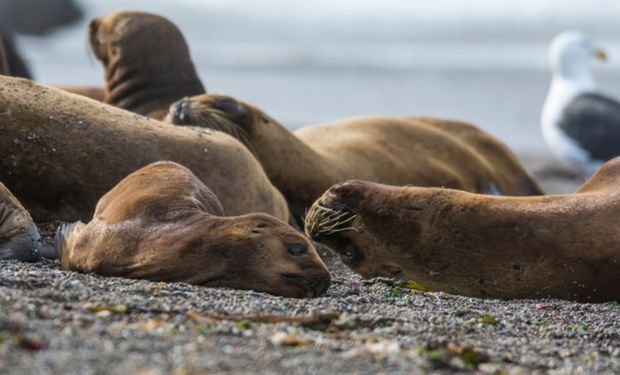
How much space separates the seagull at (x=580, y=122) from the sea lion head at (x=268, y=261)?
7531mm

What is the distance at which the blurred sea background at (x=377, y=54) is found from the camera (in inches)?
716

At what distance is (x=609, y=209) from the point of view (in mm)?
5562

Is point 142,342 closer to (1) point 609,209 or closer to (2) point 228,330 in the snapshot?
(2) point 228,330

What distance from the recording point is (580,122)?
12.5 m

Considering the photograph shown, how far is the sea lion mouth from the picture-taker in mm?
4969

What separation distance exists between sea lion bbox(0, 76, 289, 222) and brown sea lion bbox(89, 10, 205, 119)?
2.26 m

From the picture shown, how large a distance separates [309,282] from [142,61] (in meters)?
4.34

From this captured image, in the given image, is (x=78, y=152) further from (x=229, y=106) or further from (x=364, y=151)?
(x=364, y=151)

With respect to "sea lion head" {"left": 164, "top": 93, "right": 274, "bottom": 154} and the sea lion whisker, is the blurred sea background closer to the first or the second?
"sea lion head" {"left": 164, "top": 93, "right": 274, "bottom": 154}

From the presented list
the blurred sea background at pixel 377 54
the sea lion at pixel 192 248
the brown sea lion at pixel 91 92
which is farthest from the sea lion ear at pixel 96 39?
the sea lion at pixel 192 248

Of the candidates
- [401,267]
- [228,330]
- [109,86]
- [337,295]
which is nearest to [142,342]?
[228,330]

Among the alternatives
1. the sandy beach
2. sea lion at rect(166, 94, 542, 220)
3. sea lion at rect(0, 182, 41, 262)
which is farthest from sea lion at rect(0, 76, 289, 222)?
sea lion at rect(166, 94, 542, 220)

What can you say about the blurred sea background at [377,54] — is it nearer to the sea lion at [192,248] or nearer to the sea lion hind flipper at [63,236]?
the sea lion hind flipper at [63,236]

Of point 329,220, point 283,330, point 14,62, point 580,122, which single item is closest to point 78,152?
point 329,220
